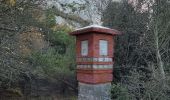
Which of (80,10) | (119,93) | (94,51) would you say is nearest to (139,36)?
(119,93)

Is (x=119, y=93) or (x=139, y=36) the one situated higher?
(x=139, y=36)

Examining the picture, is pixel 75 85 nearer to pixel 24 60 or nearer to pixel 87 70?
pixel 24 60

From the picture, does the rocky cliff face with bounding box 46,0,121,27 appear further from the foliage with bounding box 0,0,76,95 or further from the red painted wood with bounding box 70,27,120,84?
the red painted wood with bounding box 70,27,120,84

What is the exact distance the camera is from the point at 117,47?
27.5ft

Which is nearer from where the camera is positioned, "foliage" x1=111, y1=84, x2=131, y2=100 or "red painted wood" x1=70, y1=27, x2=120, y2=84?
"red painted wood" x1=70, y1=27, x2=120, y2=84

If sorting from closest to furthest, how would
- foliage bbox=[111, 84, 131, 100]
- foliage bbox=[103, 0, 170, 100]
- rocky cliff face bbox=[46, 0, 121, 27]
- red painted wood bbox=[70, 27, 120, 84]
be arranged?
red painted wood bbox=[70, 27, 120, 84]
foliage bbox=[111, 84, 131, 100]
foliage bbox=[103, 0, 170, 100]
rocky cliff face bbox=[46, 0, 121, 27]

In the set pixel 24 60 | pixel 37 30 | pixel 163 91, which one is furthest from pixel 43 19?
pixel 163 91

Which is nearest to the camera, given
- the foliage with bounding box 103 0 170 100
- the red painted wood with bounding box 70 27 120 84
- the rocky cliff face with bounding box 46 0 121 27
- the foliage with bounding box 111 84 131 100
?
the red painted wood with bounding box 70 27 120 84

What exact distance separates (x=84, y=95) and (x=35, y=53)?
2620mm

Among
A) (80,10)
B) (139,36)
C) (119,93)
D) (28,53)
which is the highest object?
(80,10)

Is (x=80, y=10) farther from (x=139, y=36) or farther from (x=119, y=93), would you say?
(x=119, y=93)

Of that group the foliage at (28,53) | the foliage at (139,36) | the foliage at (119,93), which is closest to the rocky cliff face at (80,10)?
the foliage at (139,36)

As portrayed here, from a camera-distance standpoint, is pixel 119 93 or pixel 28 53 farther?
pixel 28 53

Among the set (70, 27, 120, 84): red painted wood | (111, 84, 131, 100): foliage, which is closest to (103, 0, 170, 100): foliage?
(111, 84, 131, 100): foliage
